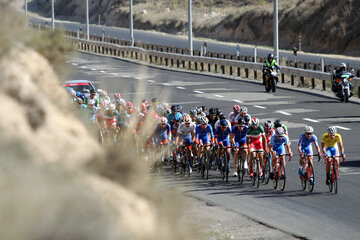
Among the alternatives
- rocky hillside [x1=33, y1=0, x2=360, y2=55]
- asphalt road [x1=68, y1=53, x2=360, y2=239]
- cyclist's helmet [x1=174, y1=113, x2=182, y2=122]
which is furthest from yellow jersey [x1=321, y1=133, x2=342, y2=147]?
rocky hillside [x1=33, y1=0, x2=360, y2=55]

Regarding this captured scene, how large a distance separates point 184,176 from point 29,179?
17.6 m

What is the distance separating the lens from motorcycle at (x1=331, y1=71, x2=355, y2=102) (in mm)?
33325

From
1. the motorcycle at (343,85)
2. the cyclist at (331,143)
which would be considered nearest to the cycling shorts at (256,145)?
the cyclist at (331,143)

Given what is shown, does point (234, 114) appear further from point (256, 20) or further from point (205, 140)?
point (256, 20)

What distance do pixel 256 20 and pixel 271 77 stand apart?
5040cm

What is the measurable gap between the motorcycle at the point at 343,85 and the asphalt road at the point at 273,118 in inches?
21.3

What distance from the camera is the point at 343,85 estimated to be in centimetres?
3412

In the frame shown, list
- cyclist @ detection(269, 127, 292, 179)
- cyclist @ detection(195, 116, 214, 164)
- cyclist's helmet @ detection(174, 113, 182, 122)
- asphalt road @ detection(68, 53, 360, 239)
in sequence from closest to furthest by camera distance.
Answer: asphalt road @ detection(68, 53, 360, 239) → cyclist @ detection(269, 127, 292, 179) → cyclist @ detection(195, 116, 214, 164) → cyclist's helmet @ detection(174, 113, 182, 122)

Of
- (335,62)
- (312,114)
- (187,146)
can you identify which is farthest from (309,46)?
(187,146)

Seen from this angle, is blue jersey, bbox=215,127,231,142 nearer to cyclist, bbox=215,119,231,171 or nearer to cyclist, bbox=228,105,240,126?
cyclist, bbox=215,119,231,171

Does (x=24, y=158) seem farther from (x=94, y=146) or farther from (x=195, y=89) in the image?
(x=195, y=89)

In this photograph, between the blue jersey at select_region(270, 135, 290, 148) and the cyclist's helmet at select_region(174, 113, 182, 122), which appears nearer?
the blue jersey at select_region(270, 135, 290, 148)

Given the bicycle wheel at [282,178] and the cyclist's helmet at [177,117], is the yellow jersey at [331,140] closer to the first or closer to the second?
the bicycle wheel at [282,178]

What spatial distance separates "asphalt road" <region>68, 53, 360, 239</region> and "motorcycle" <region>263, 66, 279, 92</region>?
17.9 inches
